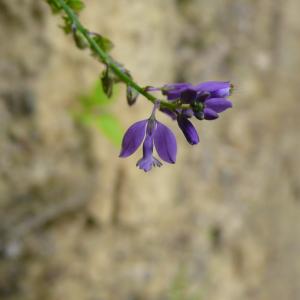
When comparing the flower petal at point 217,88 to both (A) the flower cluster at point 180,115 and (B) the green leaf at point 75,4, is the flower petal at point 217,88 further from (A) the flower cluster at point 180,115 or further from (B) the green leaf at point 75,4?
(B) the green leaf at point 75,4

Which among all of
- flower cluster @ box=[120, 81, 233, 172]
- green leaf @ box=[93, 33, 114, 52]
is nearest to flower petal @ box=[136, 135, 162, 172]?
flower cluster @ box=[120, 81, 233, 172]

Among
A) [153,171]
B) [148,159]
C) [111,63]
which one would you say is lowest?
[148,159]

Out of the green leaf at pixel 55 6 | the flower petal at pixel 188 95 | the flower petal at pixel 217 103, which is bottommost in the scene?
the flower petal at pixel 188 95

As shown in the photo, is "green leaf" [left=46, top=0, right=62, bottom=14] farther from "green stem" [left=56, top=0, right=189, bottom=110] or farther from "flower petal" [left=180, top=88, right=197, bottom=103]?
"flower petal" [left=180, top=88, right=197, bottom=103]

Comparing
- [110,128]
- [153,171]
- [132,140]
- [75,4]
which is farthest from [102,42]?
[153,171]

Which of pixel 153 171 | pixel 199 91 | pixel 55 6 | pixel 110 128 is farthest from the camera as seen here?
pixel 153 171

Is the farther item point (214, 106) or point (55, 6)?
point (55, 6)

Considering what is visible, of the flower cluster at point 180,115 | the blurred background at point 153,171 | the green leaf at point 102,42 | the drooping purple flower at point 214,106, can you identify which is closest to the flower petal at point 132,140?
the flower cluster at point 180,115

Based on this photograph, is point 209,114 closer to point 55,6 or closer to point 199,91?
point 199,91

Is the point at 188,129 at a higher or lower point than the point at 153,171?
lower
